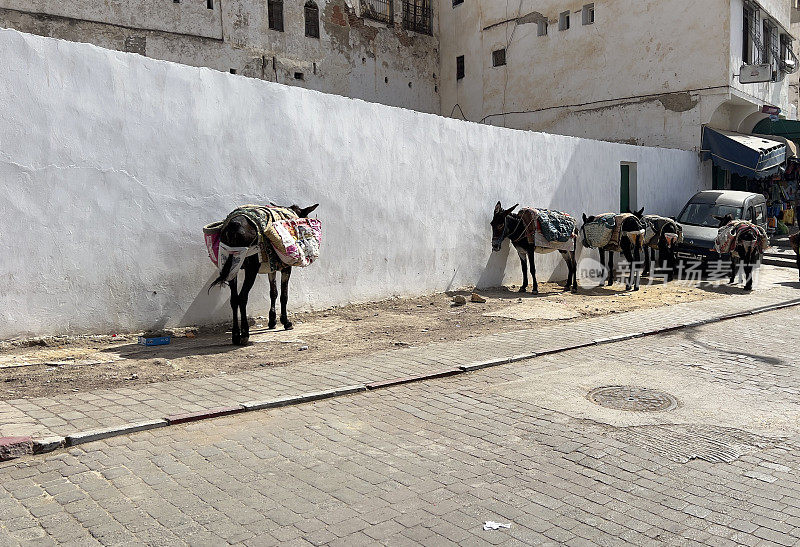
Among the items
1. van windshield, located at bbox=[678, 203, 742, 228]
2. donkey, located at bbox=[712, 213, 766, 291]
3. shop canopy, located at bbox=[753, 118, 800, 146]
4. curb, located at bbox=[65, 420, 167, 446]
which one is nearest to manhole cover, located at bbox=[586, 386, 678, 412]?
curb, located at bbox=[65, 420, 167, 446]

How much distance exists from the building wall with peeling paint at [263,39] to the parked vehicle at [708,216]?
13219mm

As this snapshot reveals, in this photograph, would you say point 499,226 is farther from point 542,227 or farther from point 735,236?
point 735,236

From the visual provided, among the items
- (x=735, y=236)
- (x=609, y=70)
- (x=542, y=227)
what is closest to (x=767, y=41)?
(x=609, y=70)

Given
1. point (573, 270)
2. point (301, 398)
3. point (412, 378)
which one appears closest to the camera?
point (301, 398)

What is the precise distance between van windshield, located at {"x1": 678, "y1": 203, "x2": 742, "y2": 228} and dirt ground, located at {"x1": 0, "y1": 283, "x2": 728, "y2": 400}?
5768 millimetres

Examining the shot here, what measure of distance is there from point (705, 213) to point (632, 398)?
47.3 feet

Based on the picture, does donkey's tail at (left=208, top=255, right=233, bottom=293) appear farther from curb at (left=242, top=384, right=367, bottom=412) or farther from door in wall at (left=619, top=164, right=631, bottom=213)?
door in wall at (left=619, top=164, right=631, bottom=213)

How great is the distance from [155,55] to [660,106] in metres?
17.2

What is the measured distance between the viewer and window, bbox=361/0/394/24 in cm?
2584

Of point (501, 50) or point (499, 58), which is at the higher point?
point (501, 50)

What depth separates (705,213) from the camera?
62.4 feet

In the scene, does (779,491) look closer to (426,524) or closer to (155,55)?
(426,524)

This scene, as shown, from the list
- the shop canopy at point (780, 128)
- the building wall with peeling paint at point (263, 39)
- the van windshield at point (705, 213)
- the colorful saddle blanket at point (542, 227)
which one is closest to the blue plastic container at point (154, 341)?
the colorful saddle blanket at point (542, 227)

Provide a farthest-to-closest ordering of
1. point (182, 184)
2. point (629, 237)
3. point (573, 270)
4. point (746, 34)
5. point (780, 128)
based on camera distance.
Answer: point (780, 128) < point (746, 34) < point (573, 270) < point (629, 237) < point (182, 184)
